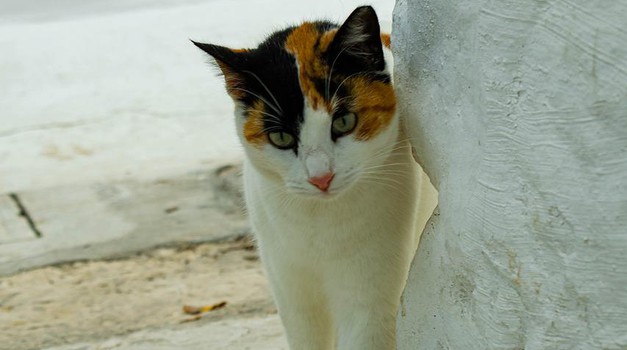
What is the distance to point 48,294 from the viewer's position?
3.91m

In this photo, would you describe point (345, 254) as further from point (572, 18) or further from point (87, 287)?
point (87, 287)

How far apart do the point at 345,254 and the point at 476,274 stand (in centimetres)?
58

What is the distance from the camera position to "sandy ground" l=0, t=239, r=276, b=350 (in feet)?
12.0

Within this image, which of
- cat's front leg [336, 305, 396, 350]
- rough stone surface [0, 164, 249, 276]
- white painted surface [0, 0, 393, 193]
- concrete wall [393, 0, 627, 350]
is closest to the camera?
concrete wall [393, 0, 627, 350]

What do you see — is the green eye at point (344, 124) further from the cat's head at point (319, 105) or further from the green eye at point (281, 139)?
the green eye at point (281, 139)

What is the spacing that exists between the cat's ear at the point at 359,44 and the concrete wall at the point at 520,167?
8 centimetres

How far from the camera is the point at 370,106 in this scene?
7.93 ft

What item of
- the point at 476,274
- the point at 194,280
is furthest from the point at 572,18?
the point at 194,280

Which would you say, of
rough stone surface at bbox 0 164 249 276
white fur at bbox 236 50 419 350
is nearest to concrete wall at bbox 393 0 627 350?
white fur at bbox 236 50 419 350

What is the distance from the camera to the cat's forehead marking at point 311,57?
93.1 inches

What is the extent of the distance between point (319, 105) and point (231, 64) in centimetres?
26

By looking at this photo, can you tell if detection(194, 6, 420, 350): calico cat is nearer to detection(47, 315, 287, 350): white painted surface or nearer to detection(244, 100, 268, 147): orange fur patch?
detection(244, 100, 268, 147): orange fur patch

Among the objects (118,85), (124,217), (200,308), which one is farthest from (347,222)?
(118,85)

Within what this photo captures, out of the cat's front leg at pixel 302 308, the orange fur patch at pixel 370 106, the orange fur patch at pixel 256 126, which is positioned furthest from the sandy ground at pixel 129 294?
the orange fur patch at pixel 370 106
